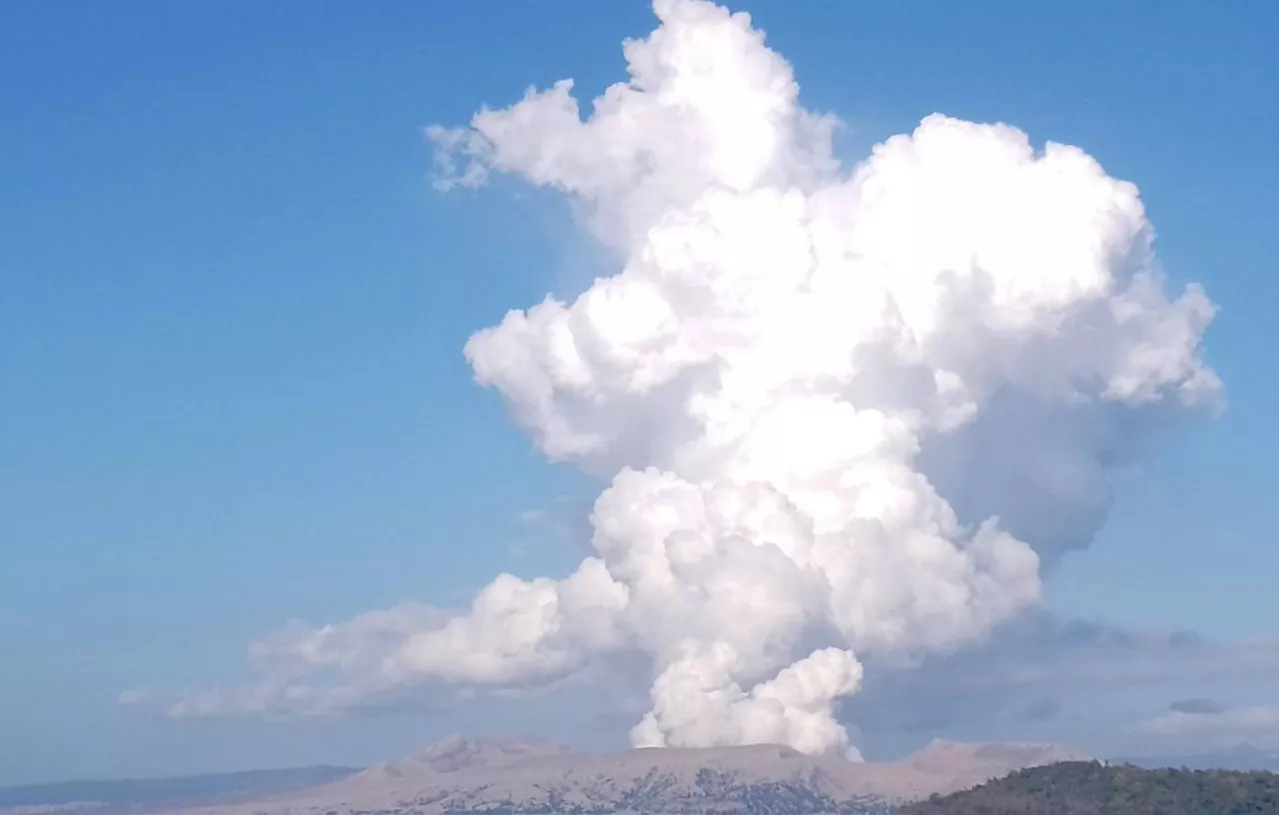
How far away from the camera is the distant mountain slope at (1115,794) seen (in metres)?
130

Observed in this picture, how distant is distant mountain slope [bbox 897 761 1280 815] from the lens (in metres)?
130

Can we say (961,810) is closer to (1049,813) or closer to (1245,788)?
(1049,813)

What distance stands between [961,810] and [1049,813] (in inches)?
429

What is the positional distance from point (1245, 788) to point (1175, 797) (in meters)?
9.63

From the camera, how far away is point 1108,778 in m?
142

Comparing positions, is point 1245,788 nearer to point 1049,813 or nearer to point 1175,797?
point 1175,797

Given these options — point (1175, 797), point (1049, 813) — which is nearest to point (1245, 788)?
point (1175, 797)

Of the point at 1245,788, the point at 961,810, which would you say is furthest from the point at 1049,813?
the point at 1245,788

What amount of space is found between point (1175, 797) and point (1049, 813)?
11678 mm

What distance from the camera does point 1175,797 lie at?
432 feet

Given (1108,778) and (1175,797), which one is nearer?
(1175,797)

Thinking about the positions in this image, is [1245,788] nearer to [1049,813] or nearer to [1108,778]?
[1108,778]

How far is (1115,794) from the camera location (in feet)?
446

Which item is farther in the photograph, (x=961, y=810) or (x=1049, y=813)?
(x=961, y=810)
